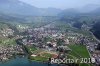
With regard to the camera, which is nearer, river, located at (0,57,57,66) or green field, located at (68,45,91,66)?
river, located at (0,57,57,66)

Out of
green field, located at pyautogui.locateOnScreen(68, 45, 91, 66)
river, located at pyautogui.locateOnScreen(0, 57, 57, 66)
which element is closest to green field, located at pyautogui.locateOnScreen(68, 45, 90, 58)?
green field, located at pyautogui.locateOnScreen(68, 45, 91, 66)

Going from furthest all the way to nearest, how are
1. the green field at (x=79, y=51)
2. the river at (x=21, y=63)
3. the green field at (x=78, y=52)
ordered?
the green field at (x=79, y=51) → the green field at (x=78, y=52) → the river at (x=21, y=63)

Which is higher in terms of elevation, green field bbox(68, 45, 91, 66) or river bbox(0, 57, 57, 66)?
green field bbox(68, 45, 91, 66)

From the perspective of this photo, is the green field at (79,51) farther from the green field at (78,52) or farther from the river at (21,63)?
the river at (21,63)

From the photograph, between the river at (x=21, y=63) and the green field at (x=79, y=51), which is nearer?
the river at (x=21, y=63)

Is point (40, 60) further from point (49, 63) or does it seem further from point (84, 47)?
point (84, 47)

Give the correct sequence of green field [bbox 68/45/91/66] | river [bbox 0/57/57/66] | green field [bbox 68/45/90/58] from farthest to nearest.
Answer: green field [bbox 68/45/90/58] → green field [bbox 68/45/91/66] → river [bbox 0/57/57/66]

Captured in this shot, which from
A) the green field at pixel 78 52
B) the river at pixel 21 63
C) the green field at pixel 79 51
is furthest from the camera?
the green field at pixel 79 51

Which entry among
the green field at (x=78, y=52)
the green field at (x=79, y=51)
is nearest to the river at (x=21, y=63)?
the green field at (x=78, y=52)

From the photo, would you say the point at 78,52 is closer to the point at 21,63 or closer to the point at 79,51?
the point at 79,51

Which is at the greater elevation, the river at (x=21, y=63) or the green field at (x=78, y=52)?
the green field at (x=78, y=52)

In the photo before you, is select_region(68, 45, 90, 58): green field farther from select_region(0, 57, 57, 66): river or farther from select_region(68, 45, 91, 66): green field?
select_region(0, 57, 57, 66): river

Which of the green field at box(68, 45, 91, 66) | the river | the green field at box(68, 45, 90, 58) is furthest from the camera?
the green field at box(68, 45, 90, 58)

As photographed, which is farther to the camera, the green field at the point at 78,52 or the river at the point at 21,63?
the green field at the point at 78,52
